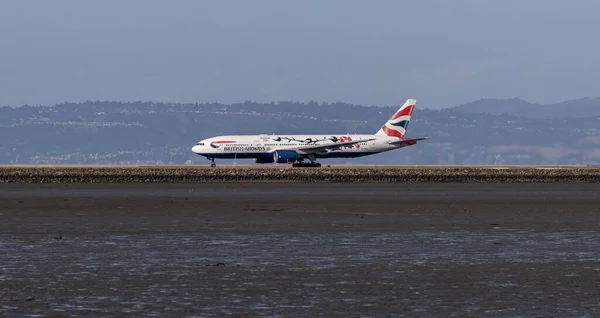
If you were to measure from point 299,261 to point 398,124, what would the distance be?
127m

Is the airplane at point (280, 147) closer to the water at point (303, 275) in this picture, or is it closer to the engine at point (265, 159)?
the engine at point (265, 159)

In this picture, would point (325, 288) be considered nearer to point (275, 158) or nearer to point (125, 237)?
point (125, 237)

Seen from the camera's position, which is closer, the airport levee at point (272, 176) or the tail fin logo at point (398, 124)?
the airport levee at point (272, 176)

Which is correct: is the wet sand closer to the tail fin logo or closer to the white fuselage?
the white fuselage

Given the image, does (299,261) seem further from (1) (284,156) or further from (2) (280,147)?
(2) (280,147)

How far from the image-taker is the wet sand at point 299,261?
25.7 meters

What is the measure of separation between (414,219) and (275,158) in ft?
303

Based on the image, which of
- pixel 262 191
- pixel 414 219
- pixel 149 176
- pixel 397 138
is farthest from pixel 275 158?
pixel 414 219

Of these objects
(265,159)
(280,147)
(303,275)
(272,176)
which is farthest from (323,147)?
(303,275)

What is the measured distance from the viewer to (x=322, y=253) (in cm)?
3538

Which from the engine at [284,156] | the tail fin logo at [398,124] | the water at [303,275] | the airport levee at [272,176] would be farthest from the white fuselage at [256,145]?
the water at [303,275]

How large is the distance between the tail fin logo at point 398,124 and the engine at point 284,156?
18.3 meters

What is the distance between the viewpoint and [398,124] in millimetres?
159750

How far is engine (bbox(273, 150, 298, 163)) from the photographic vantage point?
14138 cm
